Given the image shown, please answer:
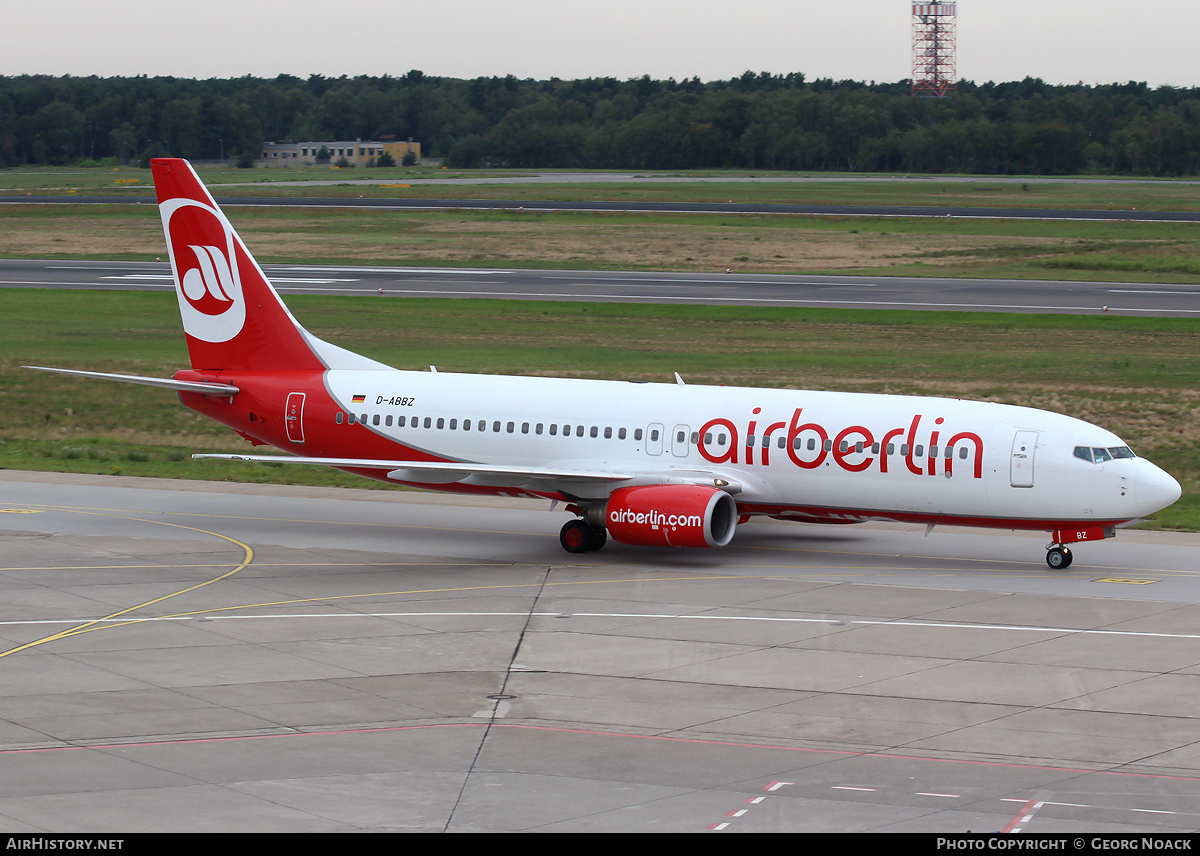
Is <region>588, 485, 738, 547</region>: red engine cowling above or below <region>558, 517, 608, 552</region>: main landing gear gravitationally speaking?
above

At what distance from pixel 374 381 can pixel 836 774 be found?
21448 mm

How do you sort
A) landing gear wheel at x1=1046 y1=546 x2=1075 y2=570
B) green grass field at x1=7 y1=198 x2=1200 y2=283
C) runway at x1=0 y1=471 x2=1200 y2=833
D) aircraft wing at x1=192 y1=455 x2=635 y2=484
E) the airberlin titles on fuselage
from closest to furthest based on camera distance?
1. runway at x1=0 y1=471 x2=1200 y2=833
2. the airberlin titles on fuselage
3. landing gear wheel at x1=1046 y1=546 x2=1075 y2=570
4. aircraft wing at x1=192 y1=455 x2=635 y2=484
5. green grass field at x1=7 y1=198 x2=1200 y2=283

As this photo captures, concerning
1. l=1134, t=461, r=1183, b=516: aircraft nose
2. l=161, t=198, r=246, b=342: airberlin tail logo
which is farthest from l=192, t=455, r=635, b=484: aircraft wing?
l=1134, t=461, r=1183, b=516: aircraft nose

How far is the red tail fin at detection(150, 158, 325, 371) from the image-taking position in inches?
1532

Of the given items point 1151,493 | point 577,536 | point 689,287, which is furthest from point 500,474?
point 689,287

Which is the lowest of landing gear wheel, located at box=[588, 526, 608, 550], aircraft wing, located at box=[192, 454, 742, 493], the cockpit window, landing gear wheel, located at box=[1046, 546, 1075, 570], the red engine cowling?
landing gear wheel, located at box=[1046, 546, 1075, 570]

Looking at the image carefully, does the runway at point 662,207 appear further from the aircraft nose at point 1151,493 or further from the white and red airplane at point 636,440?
the aircraft nose at point 1151,493

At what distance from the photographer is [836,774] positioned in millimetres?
19078

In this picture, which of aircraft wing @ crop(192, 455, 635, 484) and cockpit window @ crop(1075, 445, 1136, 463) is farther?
aircraft wing @ crop(192, 455, 635, 484)

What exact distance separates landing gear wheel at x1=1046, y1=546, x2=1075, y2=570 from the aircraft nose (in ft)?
6.39

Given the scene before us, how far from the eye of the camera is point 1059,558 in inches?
Answer: 1278

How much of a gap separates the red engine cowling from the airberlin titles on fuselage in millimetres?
1342

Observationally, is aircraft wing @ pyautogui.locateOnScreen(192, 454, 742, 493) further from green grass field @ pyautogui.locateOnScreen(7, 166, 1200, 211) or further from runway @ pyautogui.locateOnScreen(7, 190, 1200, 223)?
green grass field @ pyautogui.locateOnScreen(7, 166, 1200, 211)

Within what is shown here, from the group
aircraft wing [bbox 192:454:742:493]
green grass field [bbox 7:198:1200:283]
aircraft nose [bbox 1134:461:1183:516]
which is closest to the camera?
aircraft nose [bbox 1134:461:1183:516]
